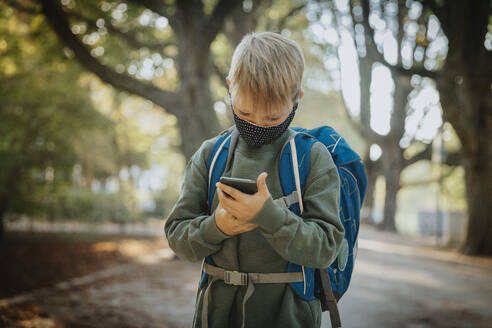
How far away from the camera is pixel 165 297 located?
725cm

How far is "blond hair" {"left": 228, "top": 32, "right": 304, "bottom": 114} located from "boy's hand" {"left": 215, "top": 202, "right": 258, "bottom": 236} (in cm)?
41

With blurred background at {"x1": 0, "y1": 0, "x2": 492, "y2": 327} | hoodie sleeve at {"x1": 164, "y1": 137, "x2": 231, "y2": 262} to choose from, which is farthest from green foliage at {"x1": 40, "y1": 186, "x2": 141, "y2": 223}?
hoodie sleeve at {"x1": 164, "y1": 137, "x2": 231, "y2": 262}

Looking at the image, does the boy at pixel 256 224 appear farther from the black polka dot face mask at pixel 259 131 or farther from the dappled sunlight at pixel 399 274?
the dappled sunlight at pixel 399 274

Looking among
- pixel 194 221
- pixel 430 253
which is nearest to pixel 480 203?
pixel 430 253

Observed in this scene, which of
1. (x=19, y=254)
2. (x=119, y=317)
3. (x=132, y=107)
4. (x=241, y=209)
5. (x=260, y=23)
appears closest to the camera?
(x=241, y=209)

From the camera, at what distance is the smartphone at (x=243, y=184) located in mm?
1343

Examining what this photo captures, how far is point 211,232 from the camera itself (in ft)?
4.93

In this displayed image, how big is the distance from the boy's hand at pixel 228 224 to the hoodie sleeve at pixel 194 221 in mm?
27

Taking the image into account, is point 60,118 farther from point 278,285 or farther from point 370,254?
point 278,285

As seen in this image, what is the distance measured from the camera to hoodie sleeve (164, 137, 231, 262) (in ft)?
5.03

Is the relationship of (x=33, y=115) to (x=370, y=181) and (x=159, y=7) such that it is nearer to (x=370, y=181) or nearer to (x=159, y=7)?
(x=159, y=7)

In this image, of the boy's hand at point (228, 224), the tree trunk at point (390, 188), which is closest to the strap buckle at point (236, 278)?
the boy's hand at point (228, 224)

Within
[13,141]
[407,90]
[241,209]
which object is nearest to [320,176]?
[241,209]

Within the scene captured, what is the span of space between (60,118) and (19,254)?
358 cm
